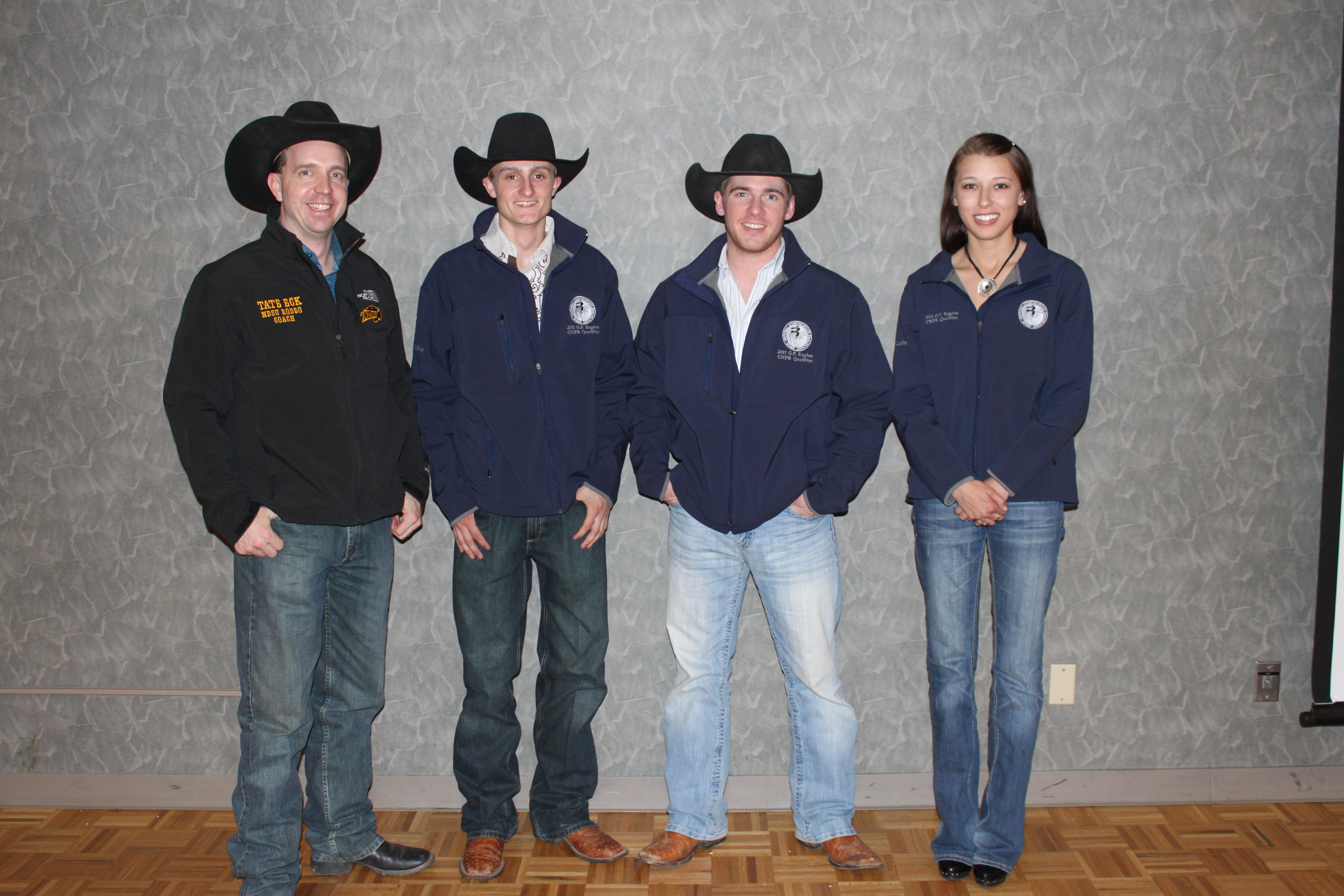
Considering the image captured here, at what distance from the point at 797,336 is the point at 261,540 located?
139cm

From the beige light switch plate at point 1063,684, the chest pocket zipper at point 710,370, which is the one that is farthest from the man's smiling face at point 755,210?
the beige light switch plate at point 1063,684

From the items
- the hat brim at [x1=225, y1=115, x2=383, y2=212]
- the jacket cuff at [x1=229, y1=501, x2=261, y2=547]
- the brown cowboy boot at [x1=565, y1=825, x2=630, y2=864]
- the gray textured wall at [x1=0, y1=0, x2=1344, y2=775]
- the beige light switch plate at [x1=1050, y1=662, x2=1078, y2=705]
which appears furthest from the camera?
the beige light switch plate at [x1=1050, y1=662, x2=1078, y2=705]

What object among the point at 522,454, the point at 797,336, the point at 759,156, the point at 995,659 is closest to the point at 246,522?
the point at 522,454

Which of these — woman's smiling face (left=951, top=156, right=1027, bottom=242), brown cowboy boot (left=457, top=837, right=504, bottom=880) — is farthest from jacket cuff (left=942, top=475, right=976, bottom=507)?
brown cowboy boot (left=457, top=837, right=504, bottom=880)

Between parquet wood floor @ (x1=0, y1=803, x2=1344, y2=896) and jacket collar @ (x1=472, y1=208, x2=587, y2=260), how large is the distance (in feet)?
5.42

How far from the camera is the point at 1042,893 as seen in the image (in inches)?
90.8

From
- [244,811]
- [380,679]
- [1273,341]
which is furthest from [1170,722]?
[244,811]

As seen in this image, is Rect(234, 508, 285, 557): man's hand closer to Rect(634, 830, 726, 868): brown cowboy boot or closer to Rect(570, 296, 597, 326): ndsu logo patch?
Rect(570, 296, 597, 326): ndsu logo patch

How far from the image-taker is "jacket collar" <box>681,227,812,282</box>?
2.34 m

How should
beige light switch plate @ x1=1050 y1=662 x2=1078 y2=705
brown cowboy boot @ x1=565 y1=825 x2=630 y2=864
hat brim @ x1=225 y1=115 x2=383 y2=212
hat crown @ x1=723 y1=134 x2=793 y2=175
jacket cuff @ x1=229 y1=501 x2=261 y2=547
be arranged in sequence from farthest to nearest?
beige light switch plate @ x1=1050 y1=662 x2=1078 y2=705, brown cowboy boot @ x1=565 y1=825 x2=630 y2=864, hat crown @ x1=723 y1=134 x2=793 y2=175, hat brim @ x1=225 y1=115 x2=383 y2=212, jacket cuff @ x1=229 y1=501 x2=261 y2=547

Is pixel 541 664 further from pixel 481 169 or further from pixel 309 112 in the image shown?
pixel 309 112

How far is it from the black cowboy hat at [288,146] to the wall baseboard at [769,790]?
175 centimetres

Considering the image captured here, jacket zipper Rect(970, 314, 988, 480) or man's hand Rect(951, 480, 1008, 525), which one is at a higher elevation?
jacket zipper Rect(970, 314, 988, 480)

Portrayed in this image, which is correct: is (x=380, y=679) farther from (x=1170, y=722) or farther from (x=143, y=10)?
(x=1170, y=722)
